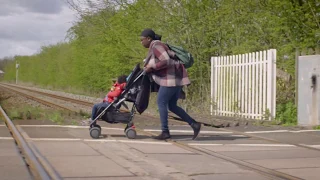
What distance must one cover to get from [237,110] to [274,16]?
10.9 feet

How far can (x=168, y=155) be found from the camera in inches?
306

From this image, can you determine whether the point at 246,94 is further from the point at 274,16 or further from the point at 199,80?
the point at 199,80

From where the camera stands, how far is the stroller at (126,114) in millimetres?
9586

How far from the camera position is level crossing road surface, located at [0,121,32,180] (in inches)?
245

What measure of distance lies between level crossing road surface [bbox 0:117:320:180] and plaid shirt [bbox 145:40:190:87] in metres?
1.06

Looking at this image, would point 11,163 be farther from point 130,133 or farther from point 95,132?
point 130,133

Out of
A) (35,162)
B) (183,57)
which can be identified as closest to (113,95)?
(183,57)

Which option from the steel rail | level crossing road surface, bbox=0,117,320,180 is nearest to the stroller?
level crossing road surface, bbox=0,117,320,180

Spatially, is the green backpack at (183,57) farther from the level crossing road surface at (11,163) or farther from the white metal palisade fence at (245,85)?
the white metal palisade fence at (245,85)

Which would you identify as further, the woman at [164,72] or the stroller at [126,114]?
the stroller at [126,114]

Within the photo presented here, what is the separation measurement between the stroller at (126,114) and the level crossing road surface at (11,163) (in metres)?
1.47

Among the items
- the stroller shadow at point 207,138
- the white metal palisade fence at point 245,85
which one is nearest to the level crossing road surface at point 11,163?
the stroller shadow at point 207,138

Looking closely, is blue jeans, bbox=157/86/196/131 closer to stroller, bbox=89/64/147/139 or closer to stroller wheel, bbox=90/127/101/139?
stroller, bbox=89/64/147/139

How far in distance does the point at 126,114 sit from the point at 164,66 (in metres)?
1.30
